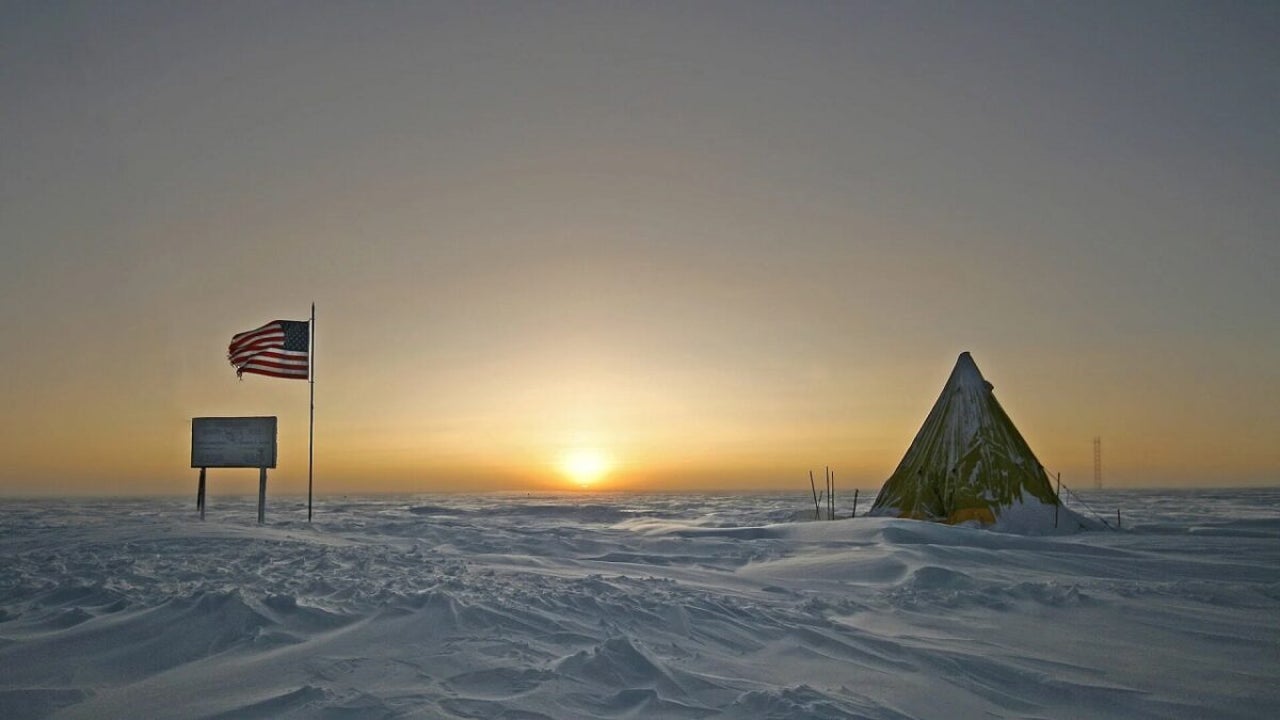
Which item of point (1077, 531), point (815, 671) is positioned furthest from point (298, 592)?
point (1077, 531)

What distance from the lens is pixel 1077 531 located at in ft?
66.1

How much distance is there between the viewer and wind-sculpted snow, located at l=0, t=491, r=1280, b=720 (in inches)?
206

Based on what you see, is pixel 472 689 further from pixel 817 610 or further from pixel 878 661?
pixel 817 610

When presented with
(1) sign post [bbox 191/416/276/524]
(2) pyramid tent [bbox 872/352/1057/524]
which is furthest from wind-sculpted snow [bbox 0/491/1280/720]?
(2) pyramid tent [bbox 872/352/1057/524]

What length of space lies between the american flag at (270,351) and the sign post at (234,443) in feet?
4.43

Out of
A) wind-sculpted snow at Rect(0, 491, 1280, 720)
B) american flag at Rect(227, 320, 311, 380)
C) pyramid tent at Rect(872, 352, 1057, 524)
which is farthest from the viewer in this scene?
pyramid tent at Rect(872, 352, 1057, 524)

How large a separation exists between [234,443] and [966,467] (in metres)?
18.3

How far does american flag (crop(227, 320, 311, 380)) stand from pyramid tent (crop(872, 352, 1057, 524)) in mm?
15754

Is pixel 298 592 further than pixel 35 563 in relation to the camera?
No

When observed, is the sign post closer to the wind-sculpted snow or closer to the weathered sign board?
the weathered sign board

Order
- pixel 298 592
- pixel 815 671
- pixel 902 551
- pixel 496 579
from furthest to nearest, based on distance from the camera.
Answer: pixel 902 551
pixel 496 579
pixel 298 592
pixel 815 671

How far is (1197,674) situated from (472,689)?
5.73 m

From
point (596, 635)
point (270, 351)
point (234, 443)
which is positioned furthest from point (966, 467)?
point (234, 443)

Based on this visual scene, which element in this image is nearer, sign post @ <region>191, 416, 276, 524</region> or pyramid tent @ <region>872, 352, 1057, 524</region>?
sign post @ <region>191, 416, 276, 524</region>
